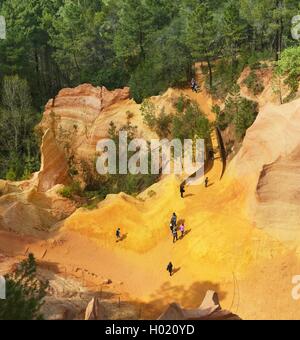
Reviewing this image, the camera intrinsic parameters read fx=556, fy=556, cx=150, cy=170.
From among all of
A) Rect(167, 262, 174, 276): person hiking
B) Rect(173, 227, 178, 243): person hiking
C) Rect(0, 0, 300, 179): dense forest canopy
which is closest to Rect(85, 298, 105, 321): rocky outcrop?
Rect(167, 262, 174, 276): person hiking

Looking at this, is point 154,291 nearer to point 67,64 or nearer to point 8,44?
point 8,44

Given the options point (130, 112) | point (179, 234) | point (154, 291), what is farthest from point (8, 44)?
point (154, 291)

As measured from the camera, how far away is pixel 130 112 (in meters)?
48.6

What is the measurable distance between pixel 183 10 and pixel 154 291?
33037 mm

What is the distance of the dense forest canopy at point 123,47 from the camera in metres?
47.8

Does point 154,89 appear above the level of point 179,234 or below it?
above

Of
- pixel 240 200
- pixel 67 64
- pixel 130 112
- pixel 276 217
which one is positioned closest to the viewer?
pixel 276 217

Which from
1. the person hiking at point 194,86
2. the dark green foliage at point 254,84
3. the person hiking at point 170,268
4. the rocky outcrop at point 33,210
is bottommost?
the person hiking at point 170,268

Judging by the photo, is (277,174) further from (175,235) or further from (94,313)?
(94,313)

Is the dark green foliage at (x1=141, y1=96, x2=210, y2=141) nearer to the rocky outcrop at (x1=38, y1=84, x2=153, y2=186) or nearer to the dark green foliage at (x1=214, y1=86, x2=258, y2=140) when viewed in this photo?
the rocky outcrop at (x1=38, y1=84, x2=153, y2=186)

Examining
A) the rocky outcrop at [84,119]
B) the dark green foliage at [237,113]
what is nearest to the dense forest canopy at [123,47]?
the rocky outcrop at [84,119]

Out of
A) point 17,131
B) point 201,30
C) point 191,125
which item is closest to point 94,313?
point 191,125

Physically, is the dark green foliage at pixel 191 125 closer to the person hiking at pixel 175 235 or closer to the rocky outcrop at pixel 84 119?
the rocky outcrop at pixel 84 119

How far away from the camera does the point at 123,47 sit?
54.8m
